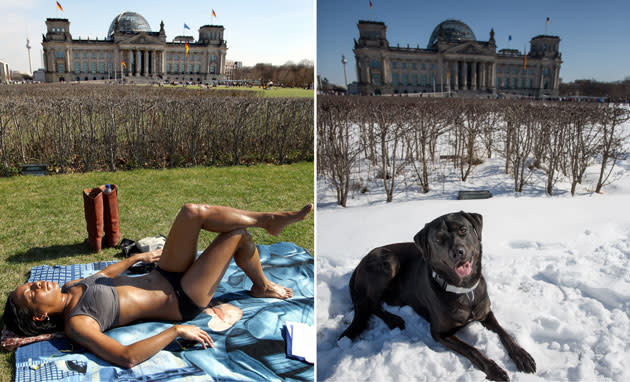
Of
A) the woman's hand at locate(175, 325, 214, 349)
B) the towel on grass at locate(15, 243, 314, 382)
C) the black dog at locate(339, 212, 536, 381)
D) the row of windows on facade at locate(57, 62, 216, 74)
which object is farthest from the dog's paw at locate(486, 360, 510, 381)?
the row of windows on facade at locate(57, 62, 216, 74)

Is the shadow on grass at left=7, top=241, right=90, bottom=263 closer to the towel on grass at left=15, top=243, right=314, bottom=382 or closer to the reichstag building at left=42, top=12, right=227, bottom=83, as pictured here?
the towel on grass at left=15, top=243, right=314, bottom=382

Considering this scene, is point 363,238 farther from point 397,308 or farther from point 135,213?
point 135,213

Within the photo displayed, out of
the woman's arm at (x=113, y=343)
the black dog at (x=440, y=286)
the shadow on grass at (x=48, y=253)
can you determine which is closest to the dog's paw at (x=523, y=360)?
the black dog at (x=440, y=286)

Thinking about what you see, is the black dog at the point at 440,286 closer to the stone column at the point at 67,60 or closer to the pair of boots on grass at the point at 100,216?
the pair of boots on grass at the point at 100,216

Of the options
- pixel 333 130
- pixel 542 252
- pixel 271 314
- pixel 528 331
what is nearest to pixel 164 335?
pixel 271 314

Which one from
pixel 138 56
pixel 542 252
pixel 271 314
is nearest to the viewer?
pixel 271 314

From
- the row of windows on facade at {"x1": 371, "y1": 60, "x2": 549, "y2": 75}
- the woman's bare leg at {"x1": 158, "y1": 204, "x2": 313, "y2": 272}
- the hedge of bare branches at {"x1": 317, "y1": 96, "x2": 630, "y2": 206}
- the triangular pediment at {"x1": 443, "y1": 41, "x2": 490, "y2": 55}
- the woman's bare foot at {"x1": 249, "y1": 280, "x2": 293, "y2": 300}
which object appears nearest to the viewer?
the woman's bare leg at {"x1": 158, "y1": 204, "x2": 313, "y2": 272}

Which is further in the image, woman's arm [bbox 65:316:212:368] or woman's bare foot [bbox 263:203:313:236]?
woman's bare foot [bbox 263:203:313:236]
